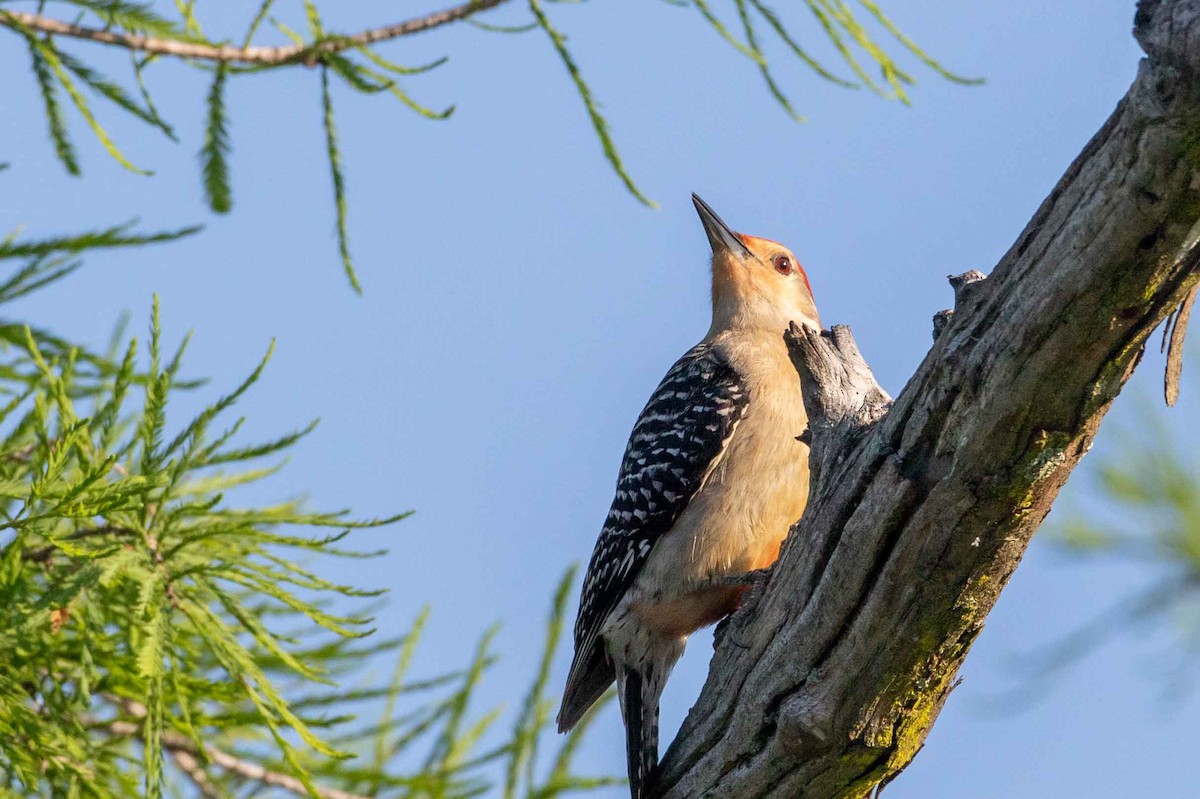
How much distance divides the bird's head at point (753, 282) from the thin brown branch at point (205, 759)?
406cm

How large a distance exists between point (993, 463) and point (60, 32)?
351 centimetres

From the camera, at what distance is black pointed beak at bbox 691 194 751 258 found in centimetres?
854

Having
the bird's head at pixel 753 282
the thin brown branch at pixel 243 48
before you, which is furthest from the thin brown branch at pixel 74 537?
the bird's head at pixel 753 282

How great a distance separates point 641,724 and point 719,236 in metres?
3.71

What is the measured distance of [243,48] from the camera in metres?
4.66

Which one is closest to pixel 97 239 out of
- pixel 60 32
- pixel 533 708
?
pixel 60 32

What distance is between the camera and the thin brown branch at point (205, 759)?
17.2 ft

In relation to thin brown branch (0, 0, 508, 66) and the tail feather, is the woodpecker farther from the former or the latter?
thin brown branch (0, 0, 508, 66)

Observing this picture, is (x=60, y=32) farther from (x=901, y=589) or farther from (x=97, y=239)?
(x=901, y=589)

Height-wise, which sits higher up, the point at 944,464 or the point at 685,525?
the point at 685,525

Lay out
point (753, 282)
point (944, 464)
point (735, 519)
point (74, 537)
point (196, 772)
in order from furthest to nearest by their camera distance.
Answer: point (753, 282)
point (735, 519)
point (196, 772)
point (74, 537)
point (944, 464)

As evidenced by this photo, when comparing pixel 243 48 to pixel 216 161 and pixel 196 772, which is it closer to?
pixel 216 161

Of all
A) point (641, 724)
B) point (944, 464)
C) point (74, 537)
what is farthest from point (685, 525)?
point (74, 537)

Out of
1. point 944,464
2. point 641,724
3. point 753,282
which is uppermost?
point 753,282
